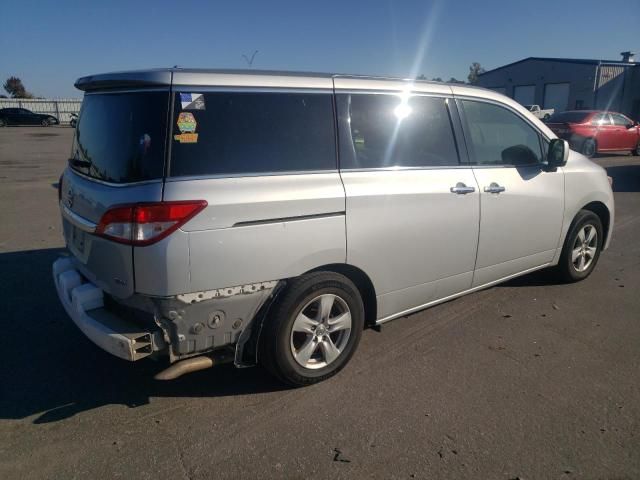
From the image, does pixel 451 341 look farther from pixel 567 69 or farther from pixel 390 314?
pixel 567 69

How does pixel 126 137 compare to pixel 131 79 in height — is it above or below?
below

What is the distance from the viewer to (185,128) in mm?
2840

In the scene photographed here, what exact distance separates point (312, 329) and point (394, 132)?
1.49 m

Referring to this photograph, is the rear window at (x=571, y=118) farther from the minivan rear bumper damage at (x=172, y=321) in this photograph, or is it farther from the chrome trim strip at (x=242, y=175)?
the minivan rear bumper damage at (x=172, y=321)

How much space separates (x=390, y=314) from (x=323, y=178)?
1.17 meters

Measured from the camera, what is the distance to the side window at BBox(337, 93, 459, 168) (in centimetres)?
344

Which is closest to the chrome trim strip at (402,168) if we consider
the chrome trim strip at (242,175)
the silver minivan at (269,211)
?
the silver minivan at (269,211)

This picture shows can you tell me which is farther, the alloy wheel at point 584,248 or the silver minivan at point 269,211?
the alloy wheel at point 584,248

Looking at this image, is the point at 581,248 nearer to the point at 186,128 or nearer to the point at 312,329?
the point at 312,329

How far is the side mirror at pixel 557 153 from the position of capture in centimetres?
453

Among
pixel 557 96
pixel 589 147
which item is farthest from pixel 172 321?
pixel 557 96

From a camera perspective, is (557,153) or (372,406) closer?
(372,406)

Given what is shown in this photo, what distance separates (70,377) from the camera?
3.48 meters

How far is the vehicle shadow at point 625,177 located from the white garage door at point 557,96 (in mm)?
24707
